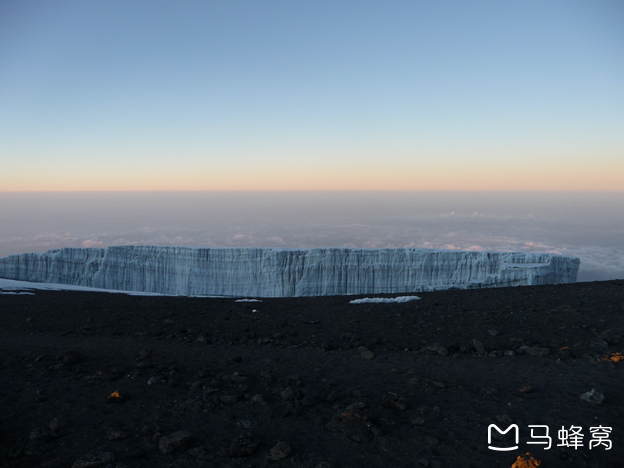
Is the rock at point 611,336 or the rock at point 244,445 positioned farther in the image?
the rock at point 611,336

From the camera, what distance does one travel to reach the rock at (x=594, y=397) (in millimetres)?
5363

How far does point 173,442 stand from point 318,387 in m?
2.45

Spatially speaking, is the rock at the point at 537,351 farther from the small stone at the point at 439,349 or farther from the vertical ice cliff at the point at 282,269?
the vertical ice cliff at the point at 282,269

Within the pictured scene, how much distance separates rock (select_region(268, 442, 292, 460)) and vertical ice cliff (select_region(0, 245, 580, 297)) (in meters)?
20.1

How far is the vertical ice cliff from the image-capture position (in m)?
22.3

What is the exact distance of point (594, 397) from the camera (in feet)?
17.8

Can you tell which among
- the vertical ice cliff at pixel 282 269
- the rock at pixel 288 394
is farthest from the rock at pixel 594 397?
the vertical ice cliff at pixel 282 269

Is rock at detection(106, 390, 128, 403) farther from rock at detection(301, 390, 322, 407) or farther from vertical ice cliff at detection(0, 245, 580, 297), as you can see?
vertical ice cliff at detection(0, 245, 580, 297)

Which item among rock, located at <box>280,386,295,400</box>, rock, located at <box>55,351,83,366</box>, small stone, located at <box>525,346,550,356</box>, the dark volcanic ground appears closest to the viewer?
the dark volcanic ground

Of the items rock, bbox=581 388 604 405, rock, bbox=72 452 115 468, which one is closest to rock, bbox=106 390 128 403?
rock, bbox=72 452 115 468

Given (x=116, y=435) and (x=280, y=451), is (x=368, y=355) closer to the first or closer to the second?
(x=280, y=451)

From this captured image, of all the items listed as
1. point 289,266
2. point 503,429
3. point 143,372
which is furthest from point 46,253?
point 503,429

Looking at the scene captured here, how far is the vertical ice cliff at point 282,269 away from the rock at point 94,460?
68.3 feet

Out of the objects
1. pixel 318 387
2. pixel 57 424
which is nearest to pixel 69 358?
pixel 57 424
